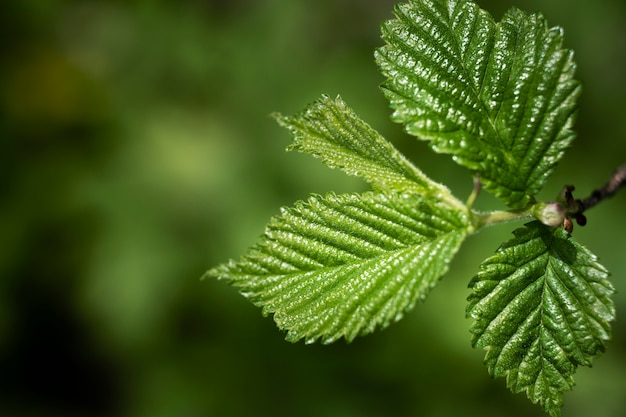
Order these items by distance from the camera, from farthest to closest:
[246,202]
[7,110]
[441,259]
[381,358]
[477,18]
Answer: [7,110], [246,202], [381,358], [477,18], [441,259]

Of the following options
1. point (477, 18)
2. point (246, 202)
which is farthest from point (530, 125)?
point (246, 202)

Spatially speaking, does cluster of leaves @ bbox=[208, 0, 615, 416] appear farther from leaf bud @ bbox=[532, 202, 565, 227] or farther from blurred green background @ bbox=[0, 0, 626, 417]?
blurred green background @ bbox=[0, 0, 626, 417]

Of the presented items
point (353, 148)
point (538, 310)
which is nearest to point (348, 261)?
point (353, 148)

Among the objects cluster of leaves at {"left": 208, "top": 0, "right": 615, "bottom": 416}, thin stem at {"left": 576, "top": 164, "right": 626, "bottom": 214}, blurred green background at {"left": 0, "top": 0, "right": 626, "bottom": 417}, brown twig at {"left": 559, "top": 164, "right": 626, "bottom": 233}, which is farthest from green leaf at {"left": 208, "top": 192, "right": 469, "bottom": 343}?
blurred green background at {"left": 0, "top": 0, "right": 626, "bottom": 417}

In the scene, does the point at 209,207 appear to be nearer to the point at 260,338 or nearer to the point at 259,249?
the point at 260,338

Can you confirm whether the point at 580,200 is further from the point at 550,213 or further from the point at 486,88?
the point at 486,88

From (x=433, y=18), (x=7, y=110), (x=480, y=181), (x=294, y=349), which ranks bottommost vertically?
(x=294, y=349)
